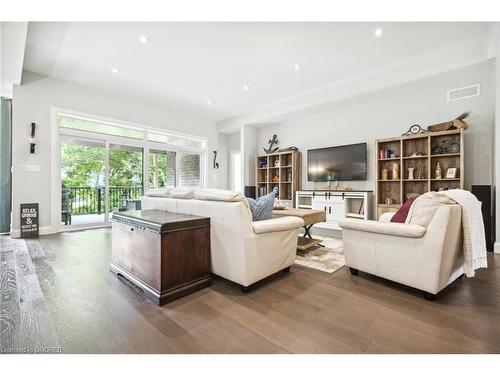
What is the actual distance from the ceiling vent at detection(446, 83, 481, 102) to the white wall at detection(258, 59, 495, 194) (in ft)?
0.19

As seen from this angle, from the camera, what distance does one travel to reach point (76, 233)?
14.3ft

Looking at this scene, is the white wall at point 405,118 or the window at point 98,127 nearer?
the white wall at point 405,118

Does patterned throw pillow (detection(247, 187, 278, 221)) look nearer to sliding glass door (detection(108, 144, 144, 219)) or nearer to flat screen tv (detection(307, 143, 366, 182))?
flat screen tv (detection(307, 143, 366, 182))

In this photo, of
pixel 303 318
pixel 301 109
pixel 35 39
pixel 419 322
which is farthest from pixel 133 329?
pixel 301 109

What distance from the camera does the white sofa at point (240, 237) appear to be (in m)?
1.96

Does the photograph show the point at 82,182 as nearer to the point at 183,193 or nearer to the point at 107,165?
the point at 107,165

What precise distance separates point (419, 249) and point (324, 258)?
123 centimetres

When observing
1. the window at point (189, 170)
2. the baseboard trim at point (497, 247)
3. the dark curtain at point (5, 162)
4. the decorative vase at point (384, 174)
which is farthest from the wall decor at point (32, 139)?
the baseboard trim at point (497, 247)

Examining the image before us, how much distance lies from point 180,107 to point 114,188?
Answer: 2.54 meters

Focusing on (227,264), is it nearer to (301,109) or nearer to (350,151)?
(350,151)

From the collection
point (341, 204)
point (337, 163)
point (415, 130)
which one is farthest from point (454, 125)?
point (341, 204)

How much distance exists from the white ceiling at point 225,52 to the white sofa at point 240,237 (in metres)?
2.26

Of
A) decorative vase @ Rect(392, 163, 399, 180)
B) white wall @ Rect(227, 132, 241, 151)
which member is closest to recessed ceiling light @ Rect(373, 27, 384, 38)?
decorative vase @ Rect(392, 163, 399, 180)

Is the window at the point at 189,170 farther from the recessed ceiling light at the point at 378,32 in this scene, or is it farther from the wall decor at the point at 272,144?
the recessed ceiling light at the point at 378,32
